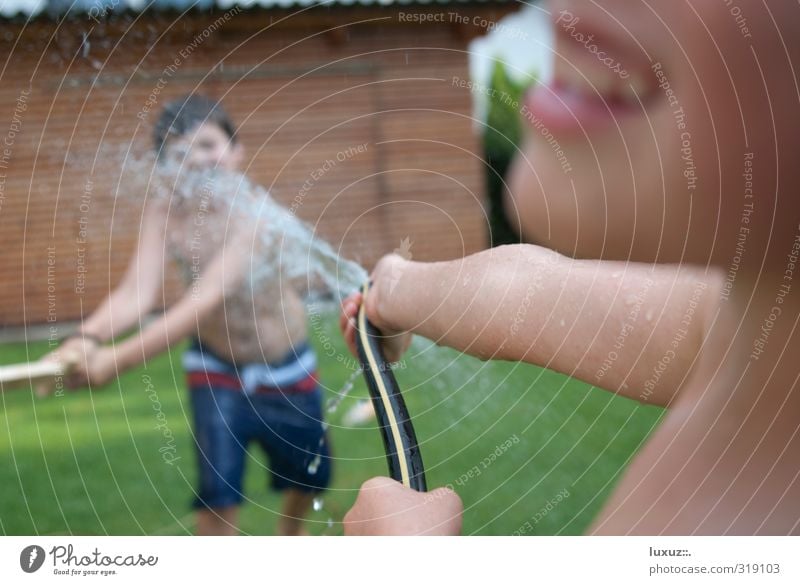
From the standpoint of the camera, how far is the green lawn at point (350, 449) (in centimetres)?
103

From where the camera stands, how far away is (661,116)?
0.44 metres

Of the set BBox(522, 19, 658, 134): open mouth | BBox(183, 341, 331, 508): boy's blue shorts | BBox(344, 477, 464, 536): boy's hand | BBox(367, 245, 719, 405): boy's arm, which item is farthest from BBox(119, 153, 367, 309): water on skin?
BBox(522, 19, 658, 134): open mouth

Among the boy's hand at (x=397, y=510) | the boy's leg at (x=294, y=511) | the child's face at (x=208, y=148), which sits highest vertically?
the child's face at (x=208, y=148)

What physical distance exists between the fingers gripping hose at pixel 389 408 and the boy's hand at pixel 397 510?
41 mm

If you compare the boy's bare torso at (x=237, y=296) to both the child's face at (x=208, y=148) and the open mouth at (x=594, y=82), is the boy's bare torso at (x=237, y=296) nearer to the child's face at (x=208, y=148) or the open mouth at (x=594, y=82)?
the child's face at (x=208, y=148)

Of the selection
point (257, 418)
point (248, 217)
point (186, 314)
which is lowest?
point (257, 418)

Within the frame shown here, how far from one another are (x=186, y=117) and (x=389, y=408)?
A: 17.5 inches

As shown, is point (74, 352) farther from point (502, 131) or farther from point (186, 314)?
point (502, 131)

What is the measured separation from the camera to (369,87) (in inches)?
38.5

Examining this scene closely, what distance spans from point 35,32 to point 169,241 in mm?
256

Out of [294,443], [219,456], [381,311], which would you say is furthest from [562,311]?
[219,456]

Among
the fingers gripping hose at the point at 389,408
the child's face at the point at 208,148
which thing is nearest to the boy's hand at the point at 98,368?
the child's face at the point at 208,148
